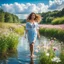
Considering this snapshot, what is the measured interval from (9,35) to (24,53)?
1.90 feet

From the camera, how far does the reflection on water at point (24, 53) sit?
5559mm

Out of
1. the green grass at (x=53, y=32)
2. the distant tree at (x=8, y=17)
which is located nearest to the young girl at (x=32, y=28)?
the green grass at (x=53, y=32)

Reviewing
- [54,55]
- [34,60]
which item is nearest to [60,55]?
[54,55]

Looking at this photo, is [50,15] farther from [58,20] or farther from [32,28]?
[32,28]

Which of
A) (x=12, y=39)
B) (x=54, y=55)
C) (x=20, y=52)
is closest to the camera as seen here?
(x=54, y=55)

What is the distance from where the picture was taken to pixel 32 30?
18.1ft

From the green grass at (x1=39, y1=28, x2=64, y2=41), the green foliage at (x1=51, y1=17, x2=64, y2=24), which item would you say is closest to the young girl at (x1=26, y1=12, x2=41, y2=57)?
the green grass at (x1=39, y1=28, x2=64, y2=41)

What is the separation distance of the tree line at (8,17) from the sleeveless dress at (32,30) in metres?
0.40

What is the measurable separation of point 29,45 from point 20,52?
0.26 metres

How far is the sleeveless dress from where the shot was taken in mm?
5508

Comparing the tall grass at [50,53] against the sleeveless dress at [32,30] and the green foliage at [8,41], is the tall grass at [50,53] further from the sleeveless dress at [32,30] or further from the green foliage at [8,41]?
the green foliage at [8,41]

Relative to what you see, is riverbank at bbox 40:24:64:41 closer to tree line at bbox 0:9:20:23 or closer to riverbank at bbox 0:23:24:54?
riverbank at bbox 0:23:24:54

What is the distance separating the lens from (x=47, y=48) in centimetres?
550

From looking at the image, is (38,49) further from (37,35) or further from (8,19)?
(8,19)
